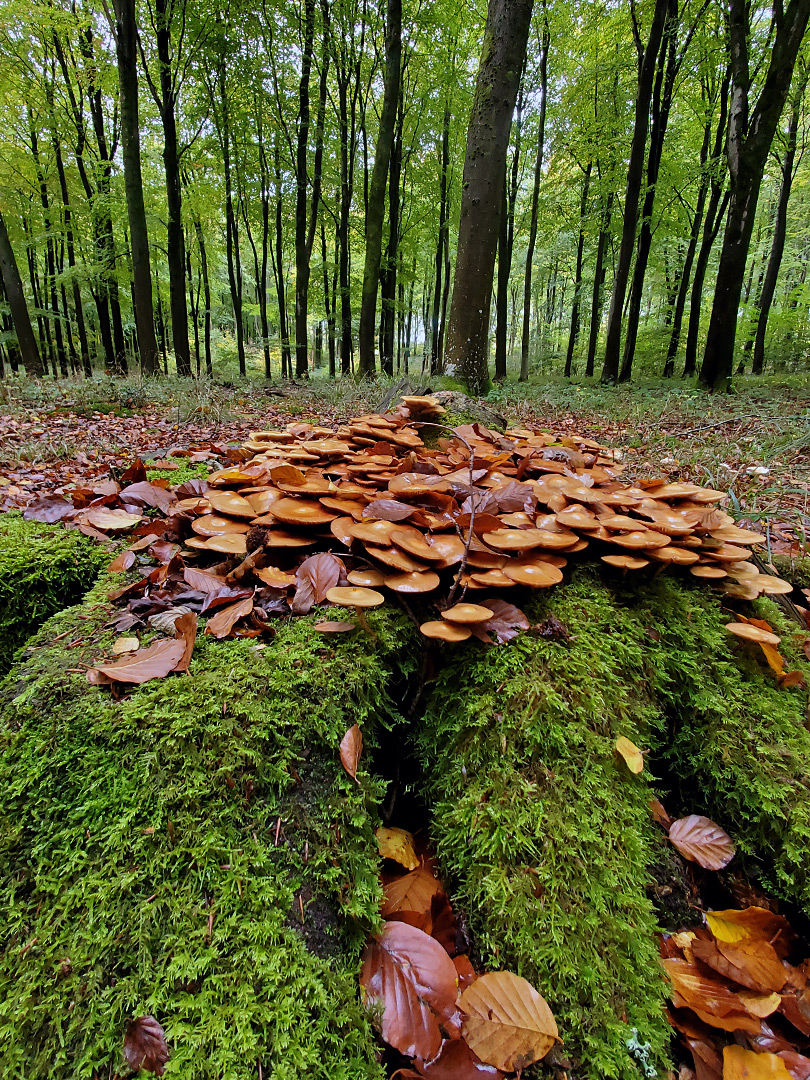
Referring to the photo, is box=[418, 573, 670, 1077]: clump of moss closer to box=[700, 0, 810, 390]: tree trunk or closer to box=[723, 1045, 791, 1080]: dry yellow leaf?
box=[723, 1045, 791, 1080]: dry yellow leaf

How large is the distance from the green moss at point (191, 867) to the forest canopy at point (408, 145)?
16.9 feet

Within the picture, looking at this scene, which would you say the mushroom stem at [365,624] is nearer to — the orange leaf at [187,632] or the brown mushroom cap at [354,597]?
the brown mushroom cap at [354,597]

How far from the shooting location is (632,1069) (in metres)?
0.98

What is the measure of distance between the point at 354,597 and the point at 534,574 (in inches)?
22.4

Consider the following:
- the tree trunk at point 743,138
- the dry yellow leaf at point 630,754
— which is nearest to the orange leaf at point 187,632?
the dry yellow leaf at point 630,754

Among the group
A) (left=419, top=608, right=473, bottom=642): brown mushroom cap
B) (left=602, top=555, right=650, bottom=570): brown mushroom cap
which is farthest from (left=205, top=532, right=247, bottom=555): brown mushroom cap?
(left=602, top=555, right=650, bottom=570): brown mushroom cap

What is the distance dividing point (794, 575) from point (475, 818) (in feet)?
6.26

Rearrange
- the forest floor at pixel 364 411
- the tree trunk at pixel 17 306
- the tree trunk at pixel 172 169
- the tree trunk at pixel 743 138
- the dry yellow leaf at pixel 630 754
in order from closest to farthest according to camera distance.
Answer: the dry yellow leaf at pixel 630 754 < the forest floor at pixel 364 411 < the tree trunk at pixel 743 138 < the tree trunk at pixel 172 169 < the tree trunk at pixel 17 306

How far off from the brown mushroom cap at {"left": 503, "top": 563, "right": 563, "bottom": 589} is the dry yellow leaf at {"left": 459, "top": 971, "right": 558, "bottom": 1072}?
3.10ft

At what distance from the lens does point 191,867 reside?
0.98 m

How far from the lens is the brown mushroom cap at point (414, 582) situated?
1.35m

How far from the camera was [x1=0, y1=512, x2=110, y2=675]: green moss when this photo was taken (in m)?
1.71

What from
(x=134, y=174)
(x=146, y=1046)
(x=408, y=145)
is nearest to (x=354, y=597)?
(x=146, y=1046)

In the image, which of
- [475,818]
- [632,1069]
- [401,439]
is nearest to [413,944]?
[475,818]
